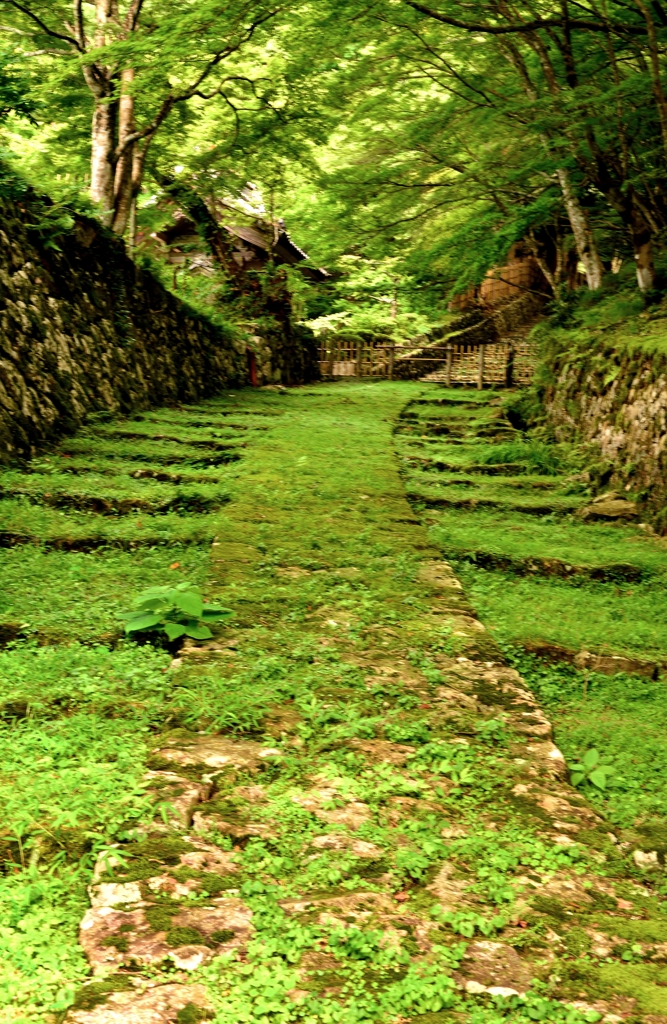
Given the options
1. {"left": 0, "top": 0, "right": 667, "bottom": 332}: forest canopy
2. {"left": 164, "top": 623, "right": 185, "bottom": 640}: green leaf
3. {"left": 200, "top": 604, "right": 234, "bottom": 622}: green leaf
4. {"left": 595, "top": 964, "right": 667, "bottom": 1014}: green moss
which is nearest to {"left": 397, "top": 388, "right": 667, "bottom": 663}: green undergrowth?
{"left": 200, "top": 604, "right": 234, "bottom": 622}: green leaf

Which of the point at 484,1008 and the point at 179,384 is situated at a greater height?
the point at 179,384

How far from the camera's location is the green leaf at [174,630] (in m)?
4.00

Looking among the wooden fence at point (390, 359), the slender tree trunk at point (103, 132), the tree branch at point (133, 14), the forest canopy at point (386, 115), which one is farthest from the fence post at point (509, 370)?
the tree branch at point (133, 14)

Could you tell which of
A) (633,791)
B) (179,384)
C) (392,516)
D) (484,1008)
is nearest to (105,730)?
(484,1008)

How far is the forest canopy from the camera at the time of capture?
8805mm

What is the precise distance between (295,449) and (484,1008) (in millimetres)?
8144

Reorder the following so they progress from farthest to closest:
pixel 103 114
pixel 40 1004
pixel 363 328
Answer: pixel 363 328 < pixel 103 114 < pixel 40 1004

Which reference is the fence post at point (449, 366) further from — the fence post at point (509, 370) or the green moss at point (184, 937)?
the green moss at point (184, 937)

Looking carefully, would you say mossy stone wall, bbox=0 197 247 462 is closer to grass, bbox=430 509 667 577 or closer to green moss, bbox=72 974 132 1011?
grass, bbox=430 509 667 577

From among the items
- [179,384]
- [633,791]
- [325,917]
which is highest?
[179,384]

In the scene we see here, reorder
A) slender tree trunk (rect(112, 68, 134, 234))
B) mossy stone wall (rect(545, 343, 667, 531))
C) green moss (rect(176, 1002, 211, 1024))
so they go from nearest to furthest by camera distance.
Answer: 1. green moss (rect(176, 1002, 211, 1024))
2. mossy stone wall (rect(545, 343, 667, 531))
3. slender tree trunk (rect(112, 68, 134, 234))

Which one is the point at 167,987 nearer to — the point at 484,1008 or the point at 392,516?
the point at 484,1008

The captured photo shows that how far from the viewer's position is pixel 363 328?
29.5 metres

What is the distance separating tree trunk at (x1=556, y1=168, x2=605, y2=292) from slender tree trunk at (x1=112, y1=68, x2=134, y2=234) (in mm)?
6602
